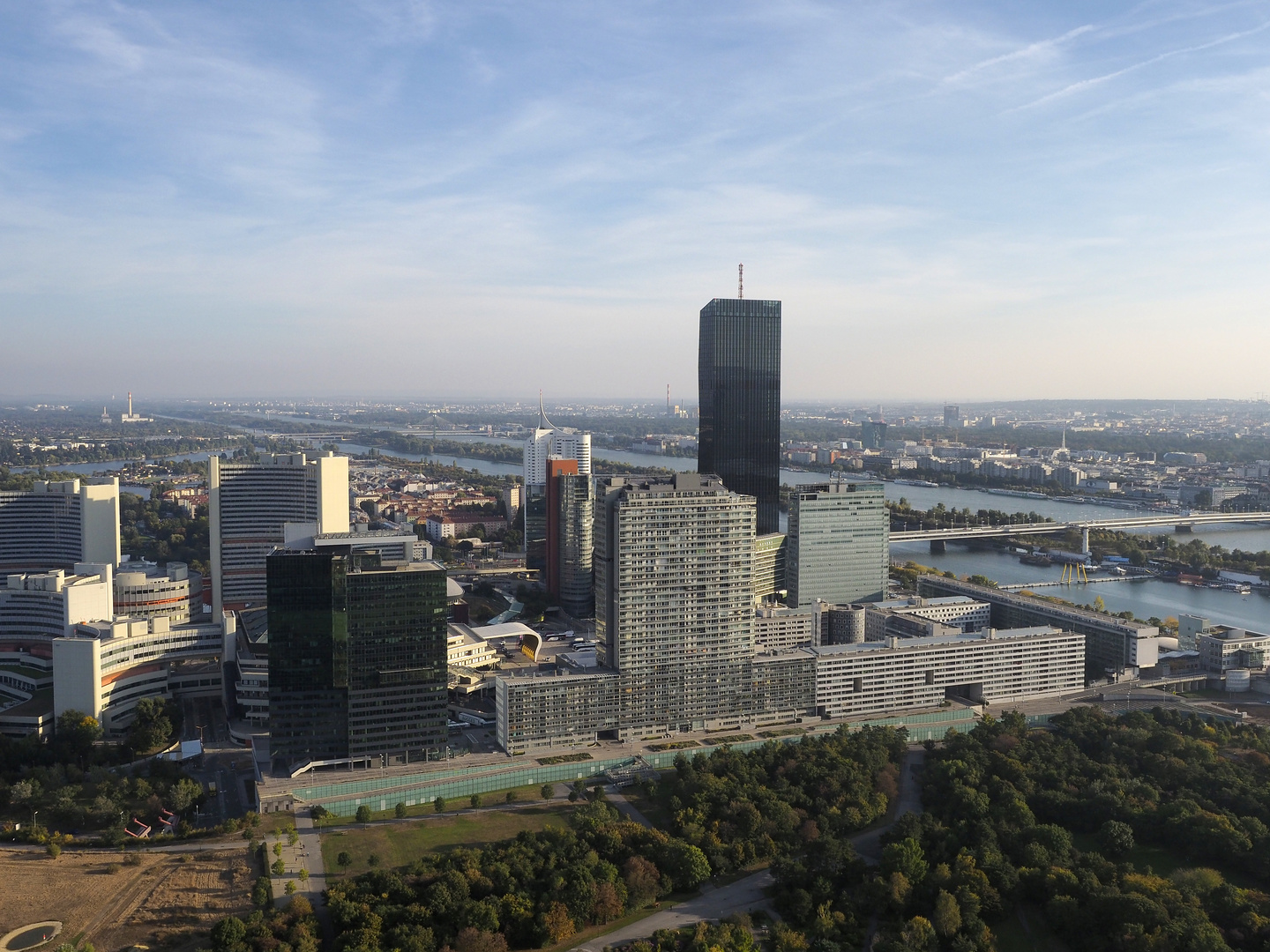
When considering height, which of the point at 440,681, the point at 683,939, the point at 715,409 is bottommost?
the point at 683,939

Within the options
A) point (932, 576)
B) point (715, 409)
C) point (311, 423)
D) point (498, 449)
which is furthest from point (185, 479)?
point (311, 423)

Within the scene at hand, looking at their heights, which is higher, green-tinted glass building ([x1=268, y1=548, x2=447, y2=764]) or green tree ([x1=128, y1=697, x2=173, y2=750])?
green-tinted glass building ([x1=268, y1=548, x2=447, y2=764])

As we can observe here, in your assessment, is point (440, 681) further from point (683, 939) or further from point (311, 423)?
point (311, 423)

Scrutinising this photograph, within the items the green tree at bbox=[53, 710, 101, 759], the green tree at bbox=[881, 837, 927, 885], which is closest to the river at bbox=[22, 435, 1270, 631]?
the green tree at bbox=[881, 837, 927, 885]

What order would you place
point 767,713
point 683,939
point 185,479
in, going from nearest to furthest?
point 683,939 < point 767,713 < point 185,479

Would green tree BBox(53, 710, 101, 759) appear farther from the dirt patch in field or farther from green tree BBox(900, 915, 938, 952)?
green tree BBox(900, 915, 938, 952)

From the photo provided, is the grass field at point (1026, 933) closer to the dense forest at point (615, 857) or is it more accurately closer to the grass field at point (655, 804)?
the dense forest at point (615, 857)

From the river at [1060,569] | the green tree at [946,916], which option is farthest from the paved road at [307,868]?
the river at [1060,569]
